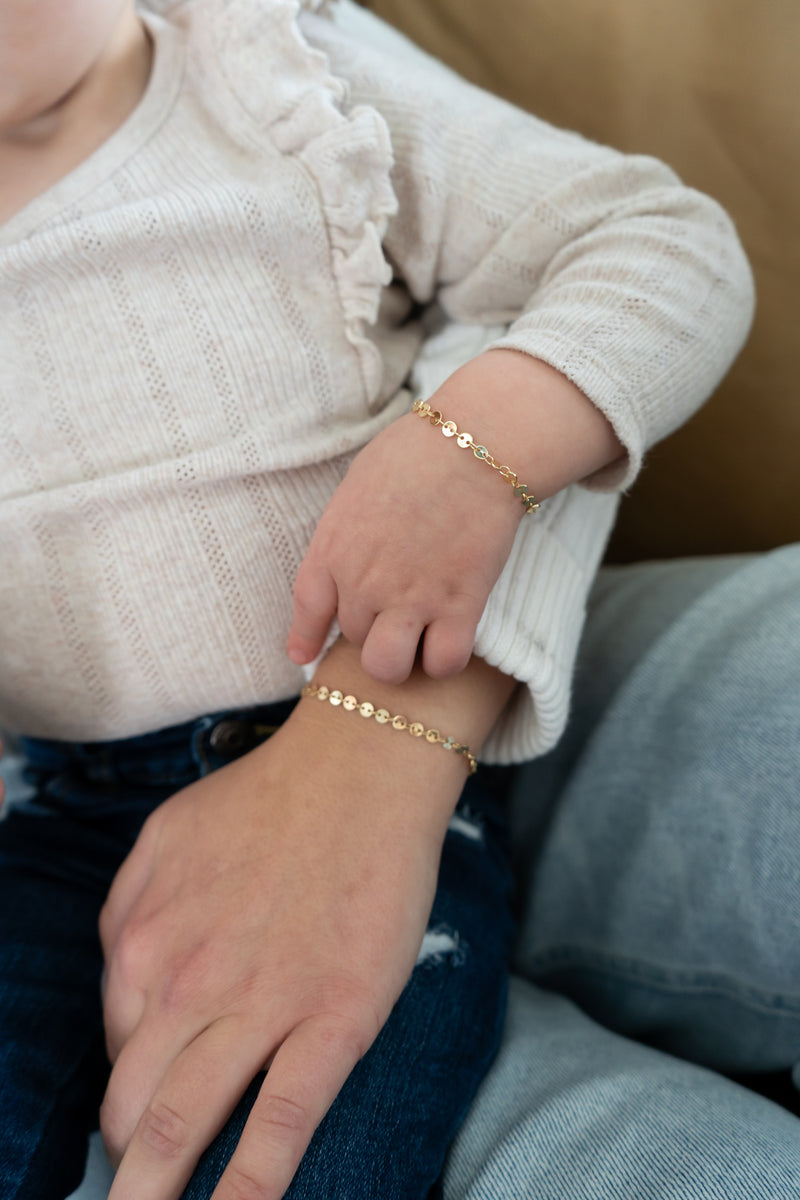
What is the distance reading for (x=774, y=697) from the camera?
1.81 feet

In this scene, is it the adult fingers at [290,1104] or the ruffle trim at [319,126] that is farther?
the ruffle trim at [319,126]

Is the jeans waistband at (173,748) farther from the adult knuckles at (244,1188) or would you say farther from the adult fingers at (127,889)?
the adult knuckles at (244,1188)

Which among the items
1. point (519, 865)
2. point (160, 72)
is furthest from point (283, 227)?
point (519, 865)

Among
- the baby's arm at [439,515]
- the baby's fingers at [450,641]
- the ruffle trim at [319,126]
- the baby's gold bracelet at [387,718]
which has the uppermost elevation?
the ruffle trim at [319,126]

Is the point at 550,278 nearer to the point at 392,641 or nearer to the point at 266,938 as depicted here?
the point at 392,641

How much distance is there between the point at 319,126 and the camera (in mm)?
572

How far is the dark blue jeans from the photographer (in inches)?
17.8

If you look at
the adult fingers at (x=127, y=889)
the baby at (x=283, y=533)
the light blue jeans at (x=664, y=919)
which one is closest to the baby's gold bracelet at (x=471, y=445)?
the baby at (x=283, y=533)

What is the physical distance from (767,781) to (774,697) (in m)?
0.06

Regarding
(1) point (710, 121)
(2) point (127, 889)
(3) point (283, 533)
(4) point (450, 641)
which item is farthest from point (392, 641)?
(1) point (710, 121)

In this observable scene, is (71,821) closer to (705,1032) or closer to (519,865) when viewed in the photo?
(519,865)

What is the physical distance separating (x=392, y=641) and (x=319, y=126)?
0.38m

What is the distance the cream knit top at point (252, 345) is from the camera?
0.55 metres

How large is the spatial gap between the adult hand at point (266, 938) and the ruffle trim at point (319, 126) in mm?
296
